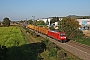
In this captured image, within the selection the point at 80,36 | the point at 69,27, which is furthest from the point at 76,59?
the point at 69,27

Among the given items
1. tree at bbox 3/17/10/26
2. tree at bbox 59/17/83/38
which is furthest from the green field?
tree at bbox 3/17/10/26

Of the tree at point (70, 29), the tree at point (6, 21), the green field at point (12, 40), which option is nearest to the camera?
the green field at point (12, 40)

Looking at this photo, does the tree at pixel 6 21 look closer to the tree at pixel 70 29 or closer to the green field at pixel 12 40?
the green field at pixel 12 40

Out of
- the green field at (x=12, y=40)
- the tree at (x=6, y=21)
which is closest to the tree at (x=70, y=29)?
the green field at (x=12, y=40)

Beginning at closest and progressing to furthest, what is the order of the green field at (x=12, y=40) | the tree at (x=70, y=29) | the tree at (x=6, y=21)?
the green field at (x=12, y=40), the tree at (x=70, y=29), the tree at (x=6, y=21)

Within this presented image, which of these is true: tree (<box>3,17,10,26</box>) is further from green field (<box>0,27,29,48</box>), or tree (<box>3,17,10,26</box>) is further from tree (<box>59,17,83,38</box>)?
tree (<box>59,17,83,38</box>)

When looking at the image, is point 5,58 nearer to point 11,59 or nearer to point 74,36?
point 11,59

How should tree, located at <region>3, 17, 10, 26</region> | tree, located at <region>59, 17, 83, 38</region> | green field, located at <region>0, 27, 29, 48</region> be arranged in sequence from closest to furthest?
1. green field, located at <region>0, 27, 29, 48</region>
2. tree, located at <region>59, 17, 83, 38</region>
3. tree, located at <region>3, 17, 10, 26</region>

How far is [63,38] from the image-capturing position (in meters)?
41.1

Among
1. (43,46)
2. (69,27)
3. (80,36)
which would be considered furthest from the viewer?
(69,27)

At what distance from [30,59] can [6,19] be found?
125 m

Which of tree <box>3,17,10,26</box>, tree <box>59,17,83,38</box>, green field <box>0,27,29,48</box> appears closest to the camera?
green field <box>0,27,29,48</box>

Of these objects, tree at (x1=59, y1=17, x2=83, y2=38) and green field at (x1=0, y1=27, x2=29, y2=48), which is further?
tree at (x1=59, y1=17, x2=83, y2=38)

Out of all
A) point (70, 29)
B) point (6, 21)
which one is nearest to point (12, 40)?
point (70, 29)
